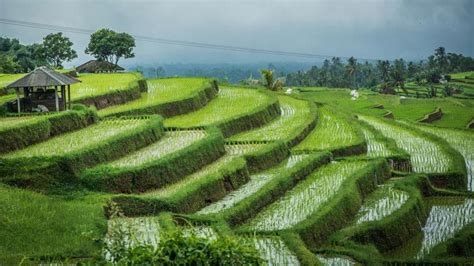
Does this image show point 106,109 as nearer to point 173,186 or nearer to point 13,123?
point 13,123

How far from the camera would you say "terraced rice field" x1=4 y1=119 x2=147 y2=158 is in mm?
13953

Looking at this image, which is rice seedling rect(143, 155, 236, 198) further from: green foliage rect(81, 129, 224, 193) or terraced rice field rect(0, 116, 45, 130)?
terraced rice field rect(0, 116, 45, 130)

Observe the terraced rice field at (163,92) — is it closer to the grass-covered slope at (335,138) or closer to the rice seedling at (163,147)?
the rice seedling at (163,147)

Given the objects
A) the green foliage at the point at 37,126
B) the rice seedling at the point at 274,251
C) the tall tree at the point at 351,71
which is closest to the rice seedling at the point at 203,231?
the rice seedling at the point at 274,251

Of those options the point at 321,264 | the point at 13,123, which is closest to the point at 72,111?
the point at 13,123

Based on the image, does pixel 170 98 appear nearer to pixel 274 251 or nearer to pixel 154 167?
pixel 154 167

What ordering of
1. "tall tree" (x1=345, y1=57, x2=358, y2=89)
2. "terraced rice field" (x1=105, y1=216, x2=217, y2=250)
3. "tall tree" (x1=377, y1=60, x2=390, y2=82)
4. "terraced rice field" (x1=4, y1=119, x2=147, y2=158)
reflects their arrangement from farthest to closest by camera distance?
1. "tall tree" (x1=345, y1=57, x2=358, y2=89)
2. "tall tree" (x1=377, y1=60, x2=390, y2=82)
3. "terraced rice field" (x1=4, y1=119, x2=147, y2=158)
4. "terraced rice field" (x1=105, y1=216, x2=217, y2=250)

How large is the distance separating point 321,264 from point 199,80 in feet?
59.2

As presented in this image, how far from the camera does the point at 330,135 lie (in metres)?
21.3

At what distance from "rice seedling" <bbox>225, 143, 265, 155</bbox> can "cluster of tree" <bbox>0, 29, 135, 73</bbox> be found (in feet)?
60.0

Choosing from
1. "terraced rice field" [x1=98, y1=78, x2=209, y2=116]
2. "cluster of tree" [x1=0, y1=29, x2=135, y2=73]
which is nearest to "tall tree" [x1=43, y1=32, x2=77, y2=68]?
"cluster of tree" [x1=0, y1=29, x2=135, y2=73]

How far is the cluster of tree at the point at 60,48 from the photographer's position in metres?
34.7

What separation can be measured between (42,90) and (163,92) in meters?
6.62

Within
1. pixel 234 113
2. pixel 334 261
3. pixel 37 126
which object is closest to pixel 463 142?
pixel 234 113
